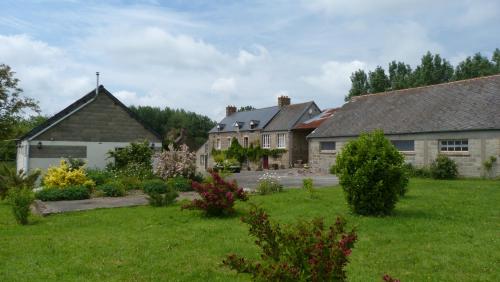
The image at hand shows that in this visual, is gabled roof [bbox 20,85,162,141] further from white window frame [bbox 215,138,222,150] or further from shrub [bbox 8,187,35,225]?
white window frame [bbox 215,138,222,150]

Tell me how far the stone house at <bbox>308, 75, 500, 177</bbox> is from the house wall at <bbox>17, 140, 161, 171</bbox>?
51.9 ft

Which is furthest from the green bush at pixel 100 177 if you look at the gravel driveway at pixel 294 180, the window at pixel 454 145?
the window at pixel 454 145

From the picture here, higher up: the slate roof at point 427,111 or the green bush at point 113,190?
→ the slate roof at point 427,111

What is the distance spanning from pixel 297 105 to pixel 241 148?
7.84 metres

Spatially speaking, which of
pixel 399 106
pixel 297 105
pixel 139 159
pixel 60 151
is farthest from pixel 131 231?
pixel 297 105

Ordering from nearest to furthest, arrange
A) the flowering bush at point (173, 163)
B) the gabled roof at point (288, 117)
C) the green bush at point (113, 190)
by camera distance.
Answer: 1. the green bush at point (113, 190)
2. the flowering bush at point (173, 163)
3. the gabled roof at point (288, 117)

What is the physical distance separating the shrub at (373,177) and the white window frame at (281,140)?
32.3 m

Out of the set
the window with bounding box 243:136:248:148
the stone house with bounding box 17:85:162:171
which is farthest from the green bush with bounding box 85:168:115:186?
the window with bounding box 243:136:248:148

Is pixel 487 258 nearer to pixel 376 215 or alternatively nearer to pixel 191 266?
pixel 376 215

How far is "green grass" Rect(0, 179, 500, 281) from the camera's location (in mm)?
6480

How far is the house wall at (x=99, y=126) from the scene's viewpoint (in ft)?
76.4

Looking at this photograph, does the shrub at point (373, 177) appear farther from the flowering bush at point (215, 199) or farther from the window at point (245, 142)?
the window at point (245, 142)

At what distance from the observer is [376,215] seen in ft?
35.4

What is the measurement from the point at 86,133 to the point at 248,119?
1148 inches
